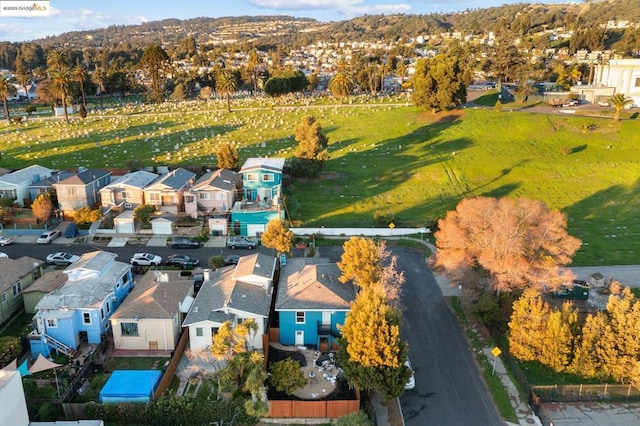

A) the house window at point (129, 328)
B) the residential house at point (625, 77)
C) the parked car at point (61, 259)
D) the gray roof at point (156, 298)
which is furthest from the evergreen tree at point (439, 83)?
the house window at point (129, 328)

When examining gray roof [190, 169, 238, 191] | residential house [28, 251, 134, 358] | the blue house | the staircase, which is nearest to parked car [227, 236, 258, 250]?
gray roof [190, 169, 238, 191]

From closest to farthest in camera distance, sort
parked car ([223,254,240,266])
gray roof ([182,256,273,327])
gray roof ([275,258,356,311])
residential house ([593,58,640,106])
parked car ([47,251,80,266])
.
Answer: gray roof ([182,256,273,327]), gray roof ([275,258,356,311]), parked car ([223,254,240,266]), parked car ([47,251,80,266]), residential house ([593,58,640,106])

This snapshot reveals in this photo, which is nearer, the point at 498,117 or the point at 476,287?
the point at 476,287

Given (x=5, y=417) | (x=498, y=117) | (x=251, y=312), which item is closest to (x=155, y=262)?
(x=251, y=312)

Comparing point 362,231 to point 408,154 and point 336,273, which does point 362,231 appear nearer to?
point 336,273

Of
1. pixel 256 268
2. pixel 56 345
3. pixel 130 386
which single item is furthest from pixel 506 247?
pixel 56 345

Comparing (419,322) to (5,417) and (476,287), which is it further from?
(5,417)

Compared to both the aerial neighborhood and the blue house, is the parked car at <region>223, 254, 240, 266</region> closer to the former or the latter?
the aerial neighborhood
